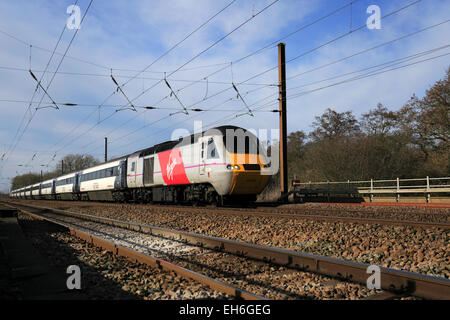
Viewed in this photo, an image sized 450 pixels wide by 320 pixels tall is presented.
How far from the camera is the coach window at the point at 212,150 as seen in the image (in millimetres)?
13664

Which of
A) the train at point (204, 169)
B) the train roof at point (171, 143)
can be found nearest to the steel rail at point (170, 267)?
the train at point (204, 169)

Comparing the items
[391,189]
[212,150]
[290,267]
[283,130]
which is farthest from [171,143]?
[290,267]

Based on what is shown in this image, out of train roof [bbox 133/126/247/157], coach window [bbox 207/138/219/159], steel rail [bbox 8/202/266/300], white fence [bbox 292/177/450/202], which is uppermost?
train roof [bbox 133/126/247/157]

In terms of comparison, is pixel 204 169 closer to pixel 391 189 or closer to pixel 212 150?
pixel 212 150

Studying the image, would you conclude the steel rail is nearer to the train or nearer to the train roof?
the train

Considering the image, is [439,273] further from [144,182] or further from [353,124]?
[353,124]

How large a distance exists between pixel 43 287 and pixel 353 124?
1502 inches

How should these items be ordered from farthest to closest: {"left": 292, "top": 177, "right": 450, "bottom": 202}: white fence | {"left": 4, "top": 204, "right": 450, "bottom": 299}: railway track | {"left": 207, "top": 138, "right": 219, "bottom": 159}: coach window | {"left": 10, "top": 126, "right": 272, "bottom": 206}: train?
1. {"left": 292, "top": 177, "right": 450, "bottom": 202}: white fence
2. {"left": 207, "top": 138, "right": 219, "bottom": 159}: coach window
3. {"left": 10, "top": 126, "right": 272, "bottom": 206}: train
4. {"left": 4, "top": 204, "right": 450, "bottom": 299}: railway track

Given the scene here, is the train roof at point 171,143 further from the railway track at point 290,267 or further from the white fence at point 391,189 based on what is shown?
the white fence at point 391,189

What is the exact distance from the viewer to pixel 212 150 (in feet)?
45.3

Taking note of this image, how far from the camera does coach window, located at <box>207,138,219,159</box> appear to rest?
13.7 metres

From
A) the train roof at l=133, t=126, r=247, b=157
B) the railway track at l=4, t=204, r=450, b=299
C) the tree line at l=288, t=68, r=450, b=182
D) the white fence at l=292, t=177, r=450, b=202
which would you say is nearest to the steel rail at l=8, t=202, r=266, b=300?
the railway track at l=4, t=204, r=450, b=299
